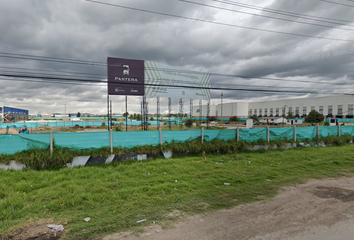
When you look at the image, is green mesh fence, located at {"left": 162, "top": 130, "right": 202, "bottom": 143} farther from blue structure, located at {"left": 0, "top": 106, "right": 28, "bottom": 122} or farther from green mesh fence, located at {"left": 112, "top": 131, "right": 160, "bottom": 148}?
blue structure, located at {"left": 0, "top": 106, "right": 28, "bottom": 122}

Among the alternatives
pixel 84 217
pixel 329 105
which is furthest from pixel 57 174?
pixel 329 105

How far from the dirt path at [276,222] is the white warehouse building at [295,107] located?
54793 millimetres

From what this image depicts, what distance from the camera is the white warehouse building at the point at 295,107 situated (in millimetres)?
75500

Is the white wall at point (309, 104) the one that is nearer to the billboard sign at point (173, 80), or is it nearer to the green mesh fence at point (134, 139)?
the billboard sign at point (173, 80)

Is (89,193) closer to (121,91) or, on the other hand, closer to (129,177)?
(129,177)

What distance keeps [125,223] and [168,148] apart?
5.75 metres

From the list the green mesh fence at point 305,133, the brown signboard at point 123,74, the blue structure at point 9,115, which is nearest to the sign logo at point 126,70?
the brown signboard at point 123,74

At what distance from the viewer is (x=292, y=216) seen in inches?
159

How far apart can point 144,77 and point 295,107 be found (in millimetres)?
99617

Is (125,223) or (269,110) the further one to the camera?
(269,110)

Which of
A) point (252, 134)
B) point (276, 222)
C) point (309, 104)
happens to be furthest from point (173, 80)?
point (309, 104)

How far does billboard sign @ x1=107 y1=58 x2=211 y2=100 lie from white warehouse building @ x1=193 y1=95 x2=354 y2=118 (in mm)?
43056

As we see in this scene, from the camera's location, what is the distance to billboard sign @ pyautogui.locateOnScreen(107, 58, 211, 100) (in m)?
14.1

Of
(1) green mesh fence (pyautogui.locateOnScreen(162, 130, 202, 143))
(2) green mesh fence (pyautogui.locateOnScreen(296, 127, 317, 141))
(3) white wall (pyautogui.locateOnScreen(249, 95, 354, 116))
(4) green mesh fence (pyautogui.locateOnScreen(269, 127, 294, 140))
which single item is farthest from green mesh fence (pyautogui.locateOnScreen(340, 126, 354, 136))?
(3) white wall (pyautogui.locateOnScreen(249, 95, 354, 116))
